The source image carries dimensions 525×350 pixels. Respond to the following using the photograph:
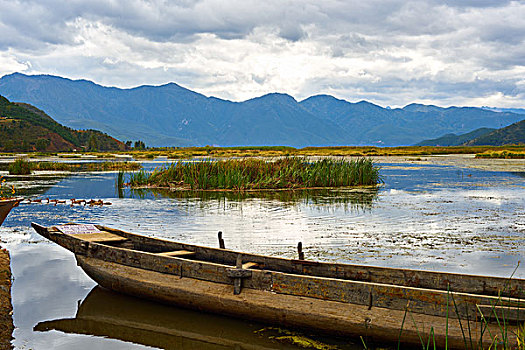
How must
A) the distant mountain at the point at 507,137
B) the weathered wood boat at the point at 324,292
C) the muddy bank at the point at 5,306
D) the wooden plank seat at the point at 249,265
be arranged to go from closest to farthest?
1. the weathered wood boat at the point at 324,292
2. the muddy bank at the point at 5,306
3. the wooden plank seat at the point at 249,265
4. the distant mountain at the point at 507,137

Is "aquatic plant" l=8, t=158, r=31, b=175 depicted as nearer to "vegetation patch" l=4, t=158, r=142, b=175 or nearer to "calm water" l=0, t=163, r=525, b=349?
"vegetation patch" l=4, t=158, r=142, b=175

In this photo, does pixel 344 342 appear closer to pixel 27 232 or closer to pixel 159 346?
pixel 159 346

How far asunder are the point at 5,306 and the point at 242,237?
6.76 meters

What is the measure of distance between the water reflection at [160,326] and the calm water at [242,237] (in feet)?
0.06

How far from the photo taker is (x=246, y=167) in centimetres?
2670

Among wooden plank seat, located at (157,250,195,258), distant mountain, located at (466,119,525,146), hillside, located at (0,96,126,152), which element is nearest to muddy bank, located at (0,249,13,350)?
wooden plank seat, located at (157,250,195,258)

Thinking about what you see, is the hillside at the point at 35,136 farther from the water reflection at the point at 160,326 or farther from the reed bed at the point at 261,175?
the water reflection at the point at 160,326

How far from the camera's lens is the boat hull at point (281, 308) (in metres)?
6.21

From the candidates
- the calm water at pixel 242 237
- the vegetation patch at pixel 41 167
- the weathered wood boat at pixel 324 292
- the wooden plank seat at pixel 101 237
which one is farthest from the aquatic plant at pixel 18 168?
the weathered wood boat at pixel 324 292

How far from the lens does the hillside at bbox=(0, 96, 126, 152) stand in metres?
102

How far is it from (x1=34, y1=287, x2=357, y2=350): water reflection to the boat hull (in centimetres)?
20

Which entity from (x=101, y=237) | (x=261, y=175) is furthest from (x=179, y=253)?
(x=261, y=175)

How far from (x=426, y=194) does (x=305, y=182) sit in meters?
6.41

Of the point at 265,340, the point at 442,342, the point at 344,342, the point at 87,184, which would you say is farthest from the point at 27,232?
the point at 87,184
